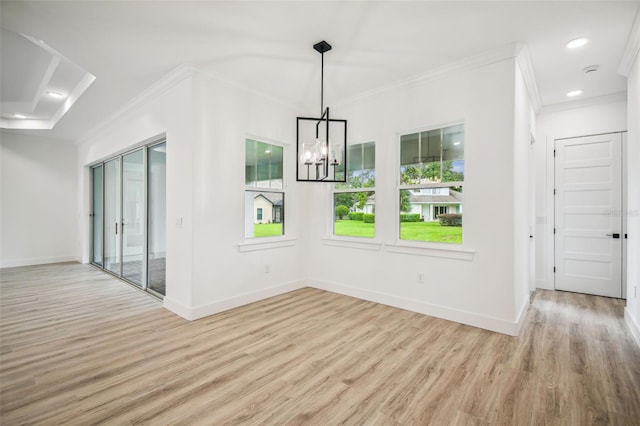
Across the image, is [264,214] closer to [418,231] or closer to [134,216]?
[418,231]

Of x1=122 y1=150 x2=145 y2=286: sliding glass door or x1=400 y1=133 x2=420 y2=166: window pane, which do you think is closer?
x1=400 y1=133 x2=420 y2=166: window pane

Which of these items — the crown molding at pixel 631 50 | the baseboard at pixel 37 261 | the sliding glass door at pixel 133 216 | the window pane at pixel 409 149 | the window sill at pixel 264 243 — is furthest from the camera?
the baseboard at pixel 37 261

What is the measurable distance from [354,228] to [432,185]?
1.34 m

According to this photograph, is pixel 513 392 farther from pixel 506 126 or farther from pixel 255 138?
pixel 255 138

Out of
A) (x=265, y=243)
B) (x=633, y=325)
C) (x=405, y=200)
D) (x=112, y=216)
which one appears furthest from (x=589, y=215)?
(x=112, y=216)

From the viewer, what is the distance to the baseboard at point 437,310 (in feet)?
10.4

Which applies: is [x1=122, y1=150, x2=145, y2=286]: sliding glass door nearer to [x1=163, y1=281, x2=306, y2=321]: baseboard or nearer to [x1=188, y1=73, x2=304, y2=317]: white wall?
[x1=163, y1=281, x2=306, y2=321]: baseboard

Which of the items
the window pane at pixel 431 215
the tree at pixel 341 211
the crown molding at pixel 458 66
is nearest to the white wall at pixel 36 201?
the tree at pixel 341 211

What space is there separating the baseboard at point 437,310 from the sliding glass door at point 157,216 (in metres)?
2.56

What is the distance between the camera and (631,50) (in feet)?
10.0

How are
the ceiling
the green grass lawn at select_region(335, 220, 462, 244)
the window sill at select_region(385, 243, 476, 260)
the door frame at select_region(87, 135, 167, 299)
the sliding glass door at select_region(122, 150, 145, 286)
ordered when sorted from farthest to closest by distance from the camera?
1. the sliding glass door at select_region(122, 150, 145, 286)
2. the door frame at select_region(87, 135, 167, 299)
3. the green grass lawn at select_region(335, 220, 462, 244)
4. the window sill at select_region(385, 243, 476, 260)
5. the ceiling

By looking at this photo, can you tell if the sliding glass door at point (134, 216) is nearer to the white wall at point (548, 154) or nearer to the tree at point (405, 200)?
the tree at point (405, 200)

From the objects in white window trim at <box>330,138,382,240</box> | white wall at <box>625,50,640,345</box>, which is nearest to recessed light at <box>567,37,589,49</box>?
white wall at <box>625,50,640,345</box>

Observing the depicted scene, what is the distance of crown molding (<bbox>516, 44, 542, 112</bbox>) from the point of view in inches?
123
